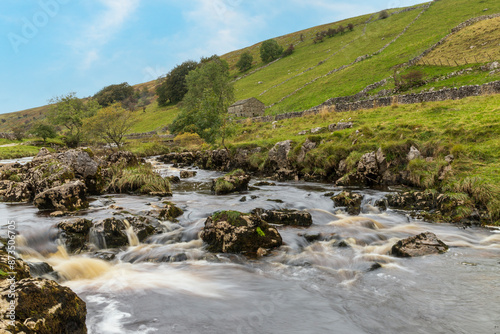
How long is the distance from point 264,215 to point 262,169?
1190 cm

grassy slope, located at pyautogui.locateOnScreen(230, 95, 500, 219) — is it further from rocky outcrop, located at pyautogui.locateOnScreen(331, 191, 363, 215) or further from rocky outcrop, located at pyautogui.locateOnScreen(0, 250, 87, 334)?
rocky outcrop, located at pyautogui.locateOnScreen(0, 250, 87, 334)

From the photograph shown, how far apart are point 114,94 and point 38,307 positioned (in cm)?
13940

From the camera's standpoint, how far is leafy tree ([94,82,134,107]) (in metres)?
124

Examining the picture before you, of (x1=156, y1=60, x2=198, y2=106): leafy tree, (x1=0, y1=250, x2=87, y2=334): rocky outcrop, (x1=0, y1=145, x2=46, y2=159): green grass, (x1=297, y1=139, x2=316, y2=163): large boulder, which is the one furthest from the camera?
(x1=156, y1=60, x2=198, y2=106): leafy tree

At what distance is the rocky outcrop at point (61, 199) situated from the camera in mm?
12093

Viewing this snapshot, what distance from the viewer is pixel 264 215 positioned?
1172 centimetres

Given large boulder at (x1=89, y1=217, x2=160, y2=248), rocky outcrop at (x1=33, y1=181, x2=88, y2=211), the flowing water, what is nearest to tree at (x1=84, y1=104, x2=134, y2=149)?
rocky outcrop at (x1=33, y1=181, x2=88, y2=211)

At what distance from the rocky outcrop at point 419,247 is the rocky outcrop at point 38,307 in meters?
8.05

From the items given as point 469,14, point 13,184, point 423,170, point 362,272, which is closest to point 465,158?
point 423,170

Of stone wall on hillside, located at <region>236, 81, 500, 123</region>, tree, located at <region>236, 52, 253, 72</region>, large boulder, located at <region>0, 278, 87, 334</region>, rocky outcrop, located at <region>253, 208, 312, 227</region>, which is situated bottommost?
rocky outcrop, located at <region>253, 208, 312, 227</region>

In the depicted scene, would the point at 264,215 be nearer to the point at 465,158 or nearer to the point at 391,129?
the point at 465,158

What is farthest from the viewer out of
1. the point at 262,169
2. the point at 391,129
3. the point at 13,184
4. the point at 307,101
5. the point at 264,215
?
the point at 307,101

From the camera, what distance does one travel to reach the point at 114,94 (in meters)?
126

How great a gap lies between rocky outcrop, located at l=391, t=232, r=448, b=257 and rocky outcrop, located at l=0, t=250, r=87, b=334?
805 cm
